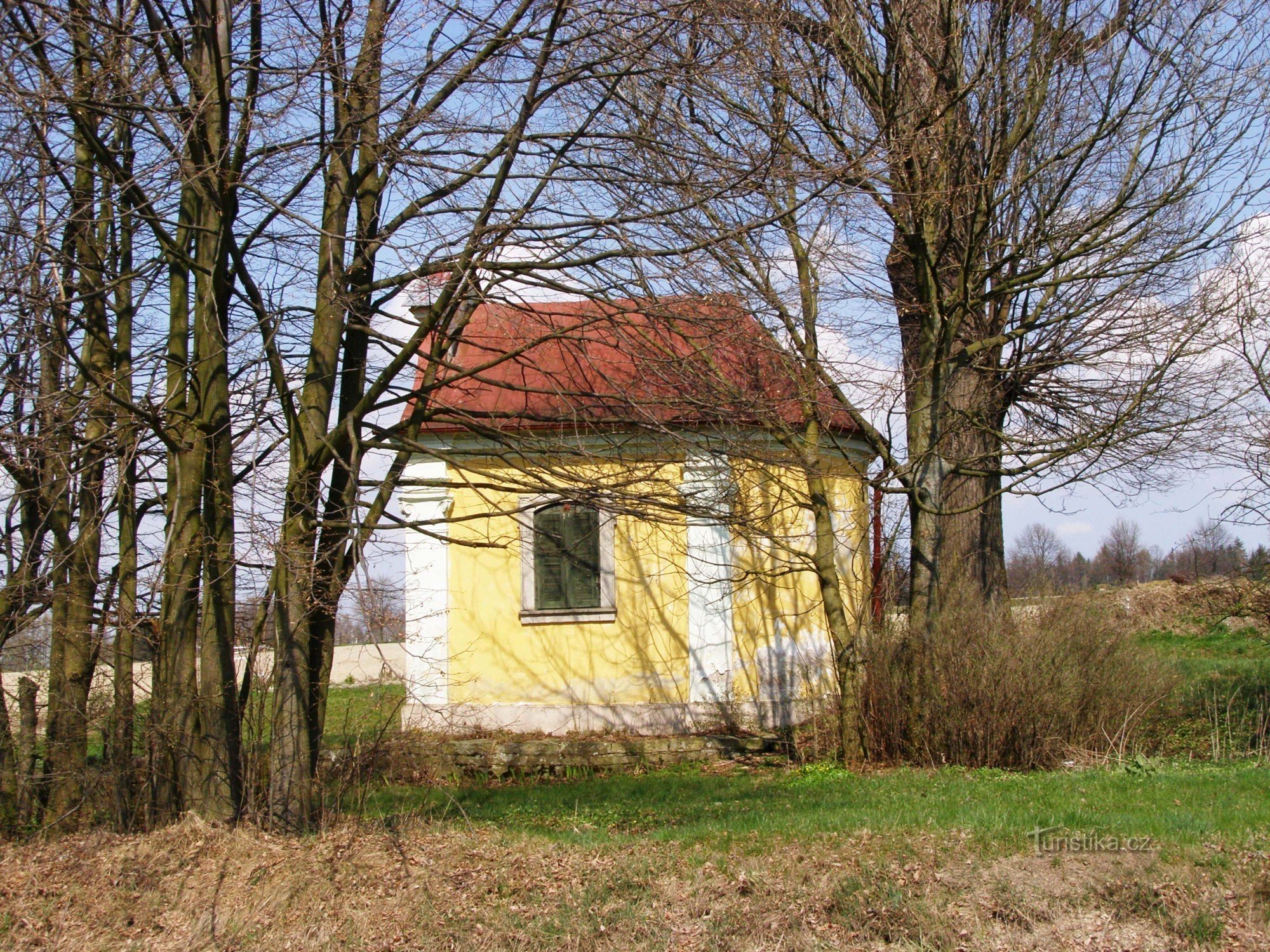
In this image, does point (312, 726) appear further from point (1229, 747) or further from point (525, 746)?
point (1229, 747)

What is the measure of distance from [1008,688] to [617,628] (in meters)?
5.25

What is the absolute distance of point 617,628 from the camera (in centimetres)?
1423

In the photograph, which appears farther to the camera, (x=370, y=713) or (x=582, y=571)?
(x=582, y=571)

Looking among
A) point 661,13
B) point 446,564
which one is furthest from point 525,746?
point 661,13

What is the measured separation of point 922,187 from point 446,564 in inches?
301

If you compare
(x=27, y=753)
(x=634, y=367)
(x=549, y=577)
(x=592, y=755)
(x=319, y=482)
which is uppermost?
(x=634, y=367)

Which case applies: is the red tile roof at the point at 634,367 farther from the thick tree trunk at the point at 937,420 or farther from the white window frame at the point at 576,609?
the white window frame at the point at 576,609

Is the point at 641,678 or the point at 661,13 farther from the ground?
the point at 661,13

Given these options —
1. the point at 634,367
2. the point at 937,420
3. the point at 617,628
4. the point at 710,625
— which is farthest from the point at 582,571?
the point at 634,367

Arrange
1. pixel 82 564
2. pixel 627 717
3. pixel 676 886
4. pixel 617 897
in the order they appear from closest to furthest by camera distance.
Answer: pixel 617 897
pixel 676 886
pixel 82 564
pixel 627 717

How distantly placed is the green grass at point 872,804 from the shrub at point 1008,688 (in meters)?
0.57

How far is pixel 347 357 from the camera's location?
830cm

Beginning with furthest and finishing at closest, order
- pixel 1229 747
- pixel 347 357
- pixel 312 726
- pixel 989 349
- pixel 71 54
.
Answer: pixel 989 349 < pixel 1229 747 < pixel 347 357 < pixel 312 726 < pixel 71 54

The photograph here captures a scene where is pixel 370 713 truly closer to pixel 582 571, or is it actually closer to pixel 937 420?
pixel 582 571
